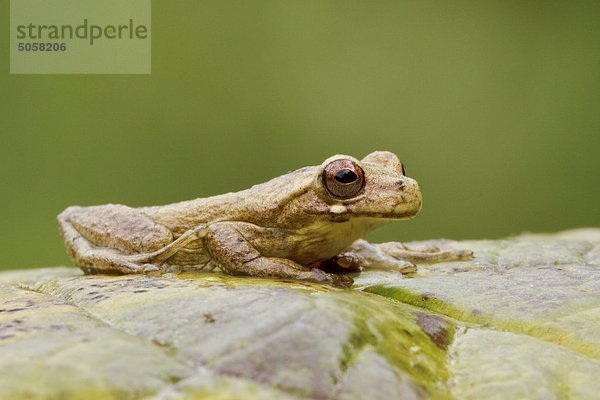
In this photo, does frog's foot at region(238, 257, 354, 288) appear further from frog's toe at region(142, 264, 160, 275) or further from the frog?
frog's toe at region(142, 264, 160, 275)

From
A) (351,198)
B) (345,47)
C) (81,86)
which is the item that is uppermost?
(345,47)

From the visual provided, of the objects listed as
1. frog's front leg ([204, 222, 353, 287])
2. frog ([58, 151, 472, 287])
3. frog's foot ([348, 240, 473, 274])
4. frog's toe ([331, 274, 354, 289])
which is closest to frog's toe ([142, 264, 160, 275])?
frog ([58, 151, 472, 287])

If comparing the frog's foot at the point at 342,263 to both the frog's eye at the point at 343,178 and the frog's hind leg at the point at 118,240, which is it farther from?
the frog's hind leg at the point at 118,240

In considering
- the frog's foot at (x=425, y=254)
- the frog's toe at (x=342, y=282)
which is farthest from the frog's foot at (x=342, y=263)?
the frog's toe at (x=342, y=282)

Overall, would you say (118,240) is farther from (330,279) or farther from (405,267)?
(405,267)

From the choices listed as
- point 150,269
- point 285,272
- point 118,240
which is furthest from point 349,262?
point 118,240

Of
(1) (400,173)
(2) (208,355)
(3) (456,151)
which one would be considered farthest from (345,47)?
(2) (208,355)

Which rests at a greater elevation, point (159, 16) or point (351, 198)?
point (159, 16)

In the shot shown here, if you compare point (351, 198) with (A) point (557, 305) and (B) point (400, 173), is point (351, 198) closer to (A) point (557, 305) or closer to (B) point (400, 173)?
(B) point (400, 173)
